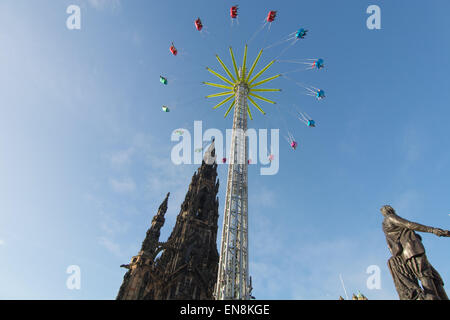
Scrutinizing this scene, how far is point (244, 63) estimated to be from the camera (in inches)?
837

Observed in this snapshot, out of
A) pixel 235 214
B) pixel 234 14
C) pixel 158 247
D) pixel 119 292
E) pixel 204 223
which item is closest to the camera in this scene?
pixel 235 214

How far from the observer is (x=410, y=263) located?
7422mm

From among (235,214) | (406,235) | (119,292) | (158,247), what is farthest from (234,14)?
(158,247)

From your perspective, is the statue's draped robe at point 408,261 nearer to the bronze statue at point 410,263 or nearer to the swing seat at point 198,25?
the bronze statue at point 410,263

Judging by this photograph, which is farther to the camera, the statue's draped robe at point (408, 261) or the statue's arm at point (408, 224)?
the statue's arm at point (408, 224)

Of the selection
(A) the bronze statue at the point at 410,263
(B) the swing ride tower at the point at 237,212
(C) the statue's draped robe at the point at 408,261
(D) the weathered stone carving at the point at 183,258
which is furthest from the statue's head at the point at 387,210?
(D) the weathered stone carving at the point at 183,258

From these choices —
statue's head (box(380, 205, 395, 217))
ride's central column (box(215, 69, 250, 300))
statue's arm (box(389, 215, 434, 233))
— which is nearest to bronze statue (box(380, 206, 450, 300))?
statue's arm (box(389, 215, 434, 233))

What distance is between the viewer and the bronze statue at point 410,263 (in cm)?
690

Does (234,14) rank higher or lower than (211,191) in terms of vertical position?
lower

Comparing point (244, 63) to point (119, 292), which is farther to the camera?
point (119, 292)

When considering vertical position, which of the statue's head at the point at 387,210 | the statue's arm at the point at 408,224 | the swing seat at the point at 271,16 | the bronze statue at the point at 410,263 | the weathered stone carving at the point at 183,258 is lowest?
the bronze statue at the point at 410,263
